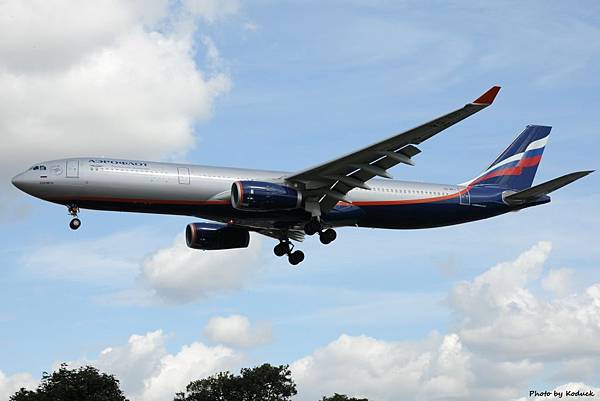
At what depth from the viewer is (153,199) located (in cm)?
4541

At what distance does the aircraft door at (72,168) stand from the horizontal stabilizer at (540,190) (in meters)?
22.5

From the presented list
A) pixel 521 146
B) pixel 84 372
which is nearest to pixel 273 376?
pixel 84 372

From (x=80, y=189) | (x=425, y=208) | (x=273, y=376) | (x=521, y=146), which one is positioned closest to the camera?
(x=80, y=189)

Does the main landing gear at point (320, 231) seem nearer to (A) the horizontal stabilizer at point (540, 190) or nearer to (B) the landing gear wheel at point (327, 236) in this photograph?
(B) the landing gear wheel at point (327, 236)

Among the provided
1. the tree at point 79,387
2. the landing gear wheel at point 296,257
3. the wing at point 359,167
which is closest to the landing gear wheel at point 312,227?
the wing at point 359,167

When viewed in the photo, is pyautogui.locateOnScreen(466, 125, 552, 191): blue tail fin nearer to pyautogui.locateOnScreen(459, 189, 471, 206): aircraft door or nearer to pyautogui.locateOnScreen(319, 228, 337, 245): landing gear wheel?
pyautogui.locateOnScreen(459, 189, 471, 206): aircraft door

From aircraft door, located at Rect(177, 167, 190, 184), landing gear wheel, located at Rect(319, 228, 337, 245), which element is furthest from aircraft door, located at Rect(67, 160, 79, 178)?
landing gear wheel, located at Rect(319, 228, 337, 245)

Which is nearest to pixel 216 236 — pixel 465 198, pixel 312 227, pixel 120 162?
pixel 312 227

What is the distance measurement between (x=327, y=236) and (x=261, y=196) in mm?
6121

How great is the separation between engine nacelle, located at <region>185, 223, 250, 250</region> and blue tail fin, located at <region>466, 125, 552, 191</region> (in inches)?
514

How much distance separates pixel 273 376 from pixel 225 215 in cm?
5665

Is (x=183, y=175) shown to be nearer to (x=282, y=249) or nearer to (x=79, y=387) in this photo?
(x=282, y=249)

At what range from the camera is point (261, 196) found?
45.6 meters

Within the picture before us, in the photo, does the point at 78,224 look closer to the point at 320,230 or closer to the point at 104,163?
the point at 104,163
